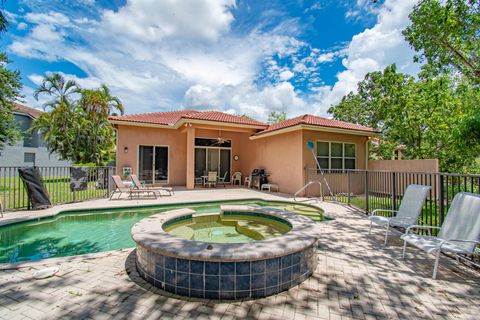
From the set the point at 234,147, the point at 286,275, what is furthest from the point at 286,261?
the point at 234,147

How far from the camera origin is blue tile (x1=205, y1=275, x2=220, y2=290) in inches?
107

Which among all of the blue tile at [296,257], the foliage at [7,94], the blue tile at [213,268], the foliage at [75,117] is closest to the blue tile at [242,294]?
the blue tile at [213,268]

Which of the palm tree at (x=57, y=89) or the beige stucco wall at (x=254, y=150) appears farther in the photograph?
the palm tree at (x=57, y=89)

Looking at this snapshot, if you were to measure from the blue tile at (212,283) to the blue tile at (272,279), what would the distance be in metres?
0.60

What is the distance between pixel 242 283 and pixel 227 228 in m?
3.29

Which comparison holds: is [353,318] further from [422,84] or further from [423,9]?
[422,84]

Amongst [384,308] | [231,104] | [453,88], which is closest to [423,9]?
[453,88]

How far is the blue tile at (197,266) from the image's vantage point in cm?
274

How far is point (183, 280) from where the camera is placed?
280cm

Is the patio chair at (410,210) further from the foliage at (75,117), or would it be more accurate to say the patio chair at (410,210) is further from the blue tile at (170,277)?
the foliage at (75,117)

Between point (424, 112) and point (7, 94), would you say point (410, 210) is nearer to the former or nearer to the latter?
point (424, 112)

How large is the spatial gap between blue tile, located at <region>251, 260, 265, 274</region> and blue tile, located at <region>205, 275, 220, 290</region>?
0.43m

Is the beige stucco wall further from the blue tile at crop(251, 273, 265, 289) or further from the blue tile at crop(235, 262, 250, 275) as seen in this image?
the blue tile at crop(235, 262, 250, 275)

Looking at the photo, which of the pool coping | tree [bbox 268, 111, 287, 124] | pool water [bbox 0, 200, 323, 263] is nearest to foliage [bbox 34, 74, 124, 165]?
pool water [bbox 0, 200, 323, 263]
